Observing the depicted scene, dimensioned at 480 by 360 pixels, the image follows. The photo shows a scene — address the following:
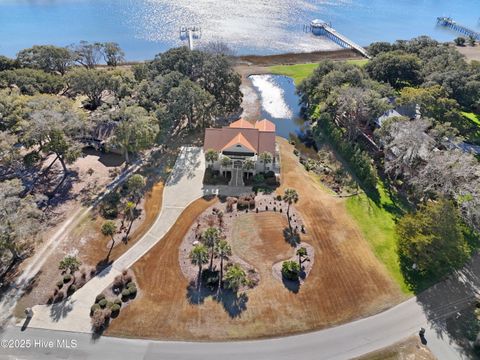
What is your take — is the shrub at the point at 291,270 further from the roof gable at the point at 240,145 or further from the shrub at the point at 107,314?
the roof gable at the point at 240,145

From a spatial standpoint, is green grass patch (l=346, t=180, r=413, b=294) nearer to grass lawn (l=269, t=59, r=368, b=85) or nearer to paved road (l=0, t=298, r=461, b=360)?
paved road (l=0, t=298, r=461, b=360)

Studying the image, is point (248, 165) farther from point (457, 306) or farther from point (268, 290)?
point (457, 306)

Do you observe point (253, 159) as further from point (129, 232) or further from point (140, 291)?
point (140, 291)

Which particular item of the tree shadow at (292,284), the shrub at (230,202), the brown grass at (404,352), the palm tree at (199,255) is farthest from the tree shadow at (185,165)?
the brown grass at (404,352)

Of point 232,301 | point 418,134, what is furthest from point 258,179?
point 418,134

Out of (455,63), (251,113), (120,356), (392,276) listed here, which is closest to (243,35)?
(251,113)

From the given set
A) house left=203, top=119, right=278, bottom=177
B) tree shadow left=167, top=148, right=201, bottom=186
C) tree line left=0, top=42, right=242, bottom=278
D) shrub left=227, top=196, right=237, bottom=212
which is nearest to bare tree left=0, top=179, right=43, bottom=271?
tree line left=0, top=42, right=242, bottom=278
